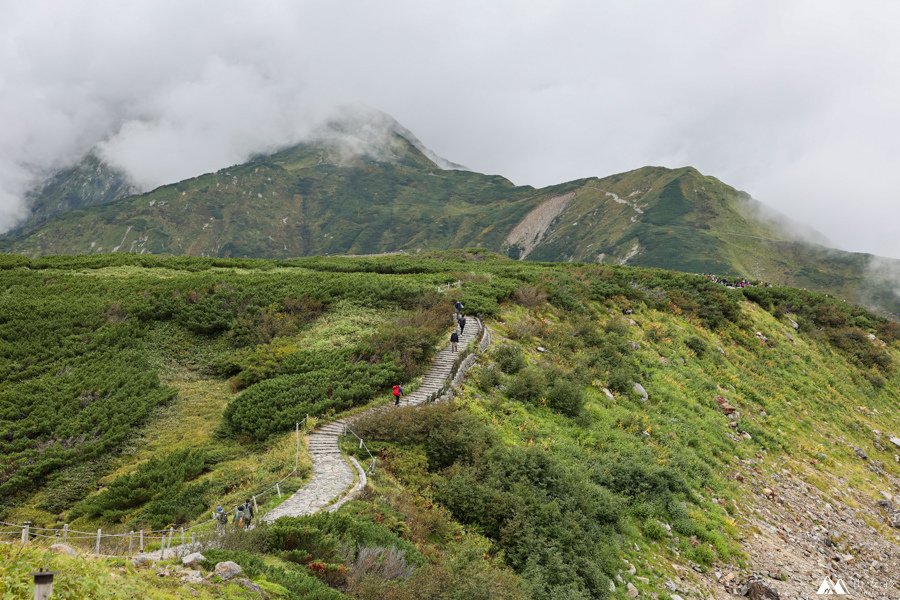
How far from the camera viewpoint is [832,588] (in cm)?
1571

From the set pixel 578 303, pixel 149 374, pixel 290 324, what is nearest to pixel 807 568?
pixel 578 303

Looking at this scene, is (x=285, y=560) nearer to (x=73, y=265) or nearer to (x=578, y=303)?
(x=578, y=303)

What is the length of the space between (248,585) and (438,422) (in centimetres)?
984

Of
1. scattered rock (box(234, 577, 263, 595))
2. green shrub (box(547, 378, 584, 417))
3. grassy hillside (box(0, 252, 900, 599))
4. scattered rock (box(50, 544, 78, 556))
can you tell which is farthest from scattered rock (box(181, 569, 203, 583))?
green shrub (box(547, 378, 584, 417))

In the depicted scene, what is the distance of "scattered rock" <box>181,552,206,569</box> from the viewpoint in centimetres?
966

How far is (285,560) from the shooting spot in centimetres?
1074

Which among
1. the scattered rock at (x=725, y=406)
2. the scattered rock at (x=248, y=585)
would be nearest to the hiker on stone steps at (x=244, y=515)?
the scattered rock at (x=248, y=585)

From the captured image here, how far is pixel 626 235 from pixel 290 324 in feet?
588

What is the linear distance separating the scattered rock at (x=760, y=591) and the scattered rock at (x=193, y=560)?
14.3 m

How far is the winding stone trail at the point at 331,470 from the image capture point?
46.1ft

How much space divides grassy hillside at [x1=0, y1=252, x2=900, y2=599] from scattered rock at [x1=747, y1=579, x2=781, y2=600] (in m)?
1.09

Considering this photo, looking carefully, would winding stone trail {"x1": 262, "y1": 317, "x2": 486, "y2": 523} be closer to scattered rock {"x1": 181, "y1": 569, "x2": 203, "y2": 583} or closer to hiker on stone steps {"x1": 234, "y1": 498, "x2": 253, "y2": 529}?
hiker on stone steps {"x1": 234, "y1": 498, "x2": 253, "y2": 529}

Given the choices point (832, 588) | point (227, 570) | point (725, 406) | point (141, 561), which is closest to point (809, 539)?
point (832, 588)

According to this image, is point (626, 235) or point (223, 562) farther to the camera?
point (626, 235)
